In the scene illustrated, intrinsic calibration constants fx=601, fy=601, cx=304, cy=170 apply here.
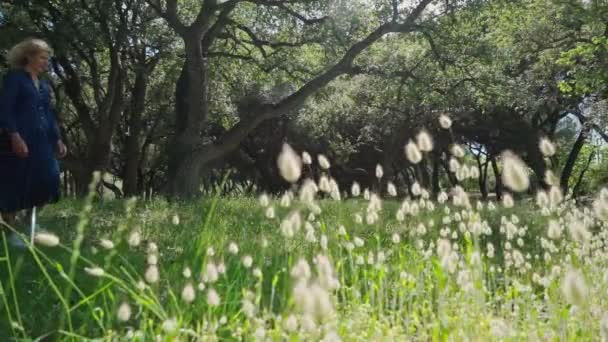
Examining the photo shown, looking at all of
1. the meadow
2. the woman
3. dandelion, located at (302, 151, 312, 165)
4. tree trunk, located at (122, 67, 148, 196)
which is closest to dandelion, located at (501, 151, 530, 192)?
the meadow

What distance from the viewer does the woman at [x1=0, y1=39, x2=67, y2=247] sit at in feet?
20.3

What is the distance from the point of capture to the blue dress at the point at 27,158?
6.20 metres

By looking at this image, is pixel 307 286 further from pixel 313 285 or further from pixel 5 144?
pixel 5 144

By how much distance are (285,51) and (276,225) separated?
470 inches

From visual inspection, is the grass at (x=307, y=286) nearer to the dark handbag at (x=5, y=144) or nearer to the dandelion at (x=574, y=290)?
the dandelion at (x=574, y=290)

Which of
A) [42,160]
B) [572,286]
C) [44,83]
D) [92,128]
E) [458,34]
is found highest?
[458,34]

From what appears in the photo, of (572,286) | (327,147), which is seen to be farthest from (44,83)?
(327,147)

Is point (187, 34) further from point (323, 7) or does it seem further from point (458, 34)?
point (458, 34)

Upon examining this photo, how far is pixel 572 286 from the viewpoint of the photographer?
169 centimetres

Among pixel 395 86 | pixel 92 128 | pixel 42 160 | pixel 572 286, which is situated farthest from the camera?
pixel 92 128

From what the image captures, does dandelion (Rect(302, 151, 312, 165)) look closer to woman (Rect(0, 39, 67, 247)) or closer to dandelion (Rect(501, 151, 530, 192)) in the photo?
dandelion (Rect(501, 151, 530, 192))

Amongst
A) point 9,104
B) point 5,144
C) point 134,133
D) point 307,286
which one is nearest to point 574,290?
point 307,286

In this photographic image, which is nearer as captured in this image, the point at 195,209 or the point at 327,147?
the point at 195,209

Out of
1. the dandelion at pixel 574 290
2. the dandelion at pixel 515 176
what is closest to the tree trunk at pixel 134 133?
the dandelion at pixel 515 176
